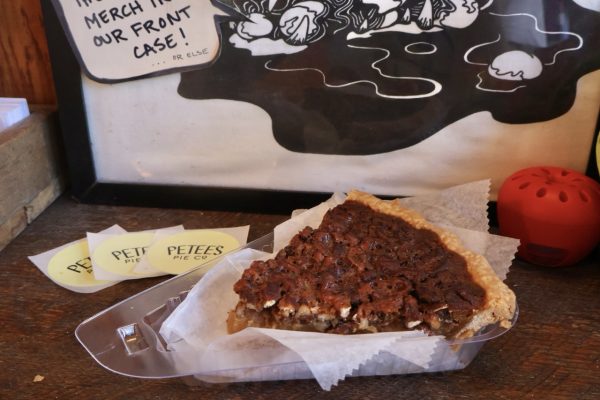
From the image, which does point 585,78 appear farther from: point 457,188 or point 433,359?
point 433,359

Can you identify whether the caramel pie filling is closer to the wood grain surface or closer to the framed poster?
the wood grain surface

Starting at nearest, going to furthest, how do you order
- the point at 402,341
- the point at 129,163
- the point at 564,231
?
the point at 402,341 → the point at 564,231 → the point at 129,163

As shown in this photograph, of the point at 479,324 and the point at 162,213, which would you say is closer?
the point at 479,324

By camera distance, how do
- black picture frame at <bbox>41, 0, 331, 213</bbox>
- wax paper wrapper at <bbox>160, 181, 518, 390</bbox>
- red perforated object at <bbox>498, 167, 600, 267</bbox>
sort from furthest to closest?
1. black picture frame at <bbox>41, 0, 331, 213</bbox>
2. red perforated object at <bbox>498, 167, 600, 267</bbox>
3. wax paper wrapper at <bbox>160, 181, 518, 390</bbox>

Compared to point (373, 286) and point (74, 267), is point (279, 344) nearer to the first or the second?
point (373, 286)

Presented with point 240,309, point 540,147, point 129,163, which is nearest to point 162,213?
point 129,163

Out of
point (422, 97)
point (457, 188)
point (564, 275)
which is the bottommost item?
point (564, 275)

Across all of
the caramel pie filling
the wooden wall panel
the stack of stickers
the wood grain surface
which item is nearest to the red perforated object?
the wood grain surface
